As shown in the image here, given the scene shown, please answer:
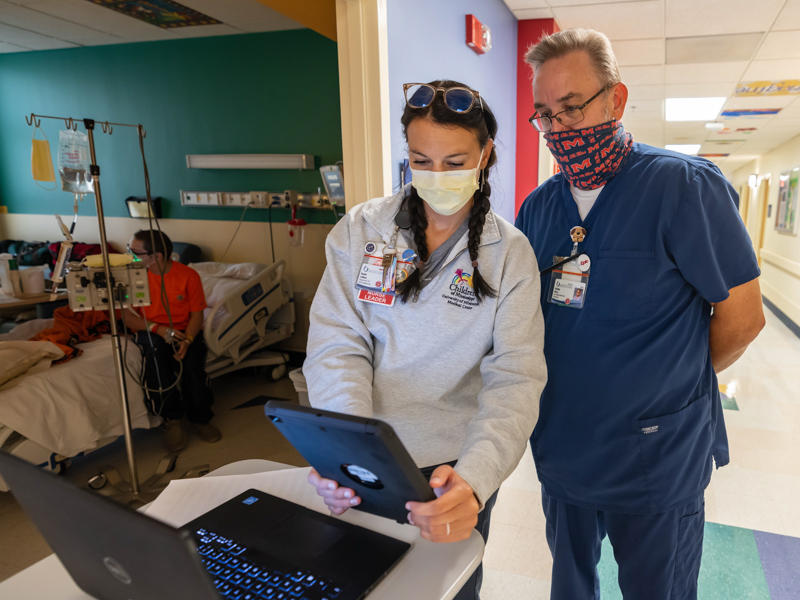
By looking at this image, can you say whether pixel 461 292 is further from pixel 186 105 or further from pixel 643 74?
pixel 643 74

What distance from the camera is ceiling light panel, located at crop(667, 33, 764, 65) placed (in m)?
4.18

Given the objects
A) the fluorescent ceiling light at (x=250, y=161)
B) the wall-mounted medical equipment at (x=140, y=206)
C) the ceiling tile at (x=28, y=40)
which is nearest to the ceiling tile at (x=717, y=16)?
the fluorescent ceiling light at (x=250, y=161)

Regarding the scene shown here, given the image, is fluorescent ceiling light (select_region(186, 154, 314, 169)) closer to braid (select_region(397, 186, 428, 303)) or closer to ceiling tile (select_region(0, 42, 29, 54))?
ceiling tile (select_region(0, 42, 29, 54))

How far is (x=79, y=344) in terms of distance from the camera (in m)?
3.17

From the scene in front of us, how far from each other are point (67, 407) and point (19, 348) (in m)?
0.36

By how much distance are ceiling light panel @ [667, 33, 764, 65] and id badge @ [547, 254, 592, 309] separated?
12.7ft

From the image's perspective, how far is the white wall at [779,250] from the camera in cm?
727

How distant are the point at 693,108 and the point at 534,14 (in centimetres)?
379

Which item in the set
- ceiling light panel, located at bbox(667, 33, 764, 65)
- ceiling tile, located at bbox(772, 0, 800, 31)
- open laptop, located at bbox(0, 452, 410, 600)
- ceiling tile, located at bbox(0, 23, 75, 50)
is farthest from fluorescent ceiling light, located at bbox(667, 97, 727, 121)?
open laptop, located at bbox(0, 452, 410, 600)

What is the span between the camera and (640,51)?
4.59 metres

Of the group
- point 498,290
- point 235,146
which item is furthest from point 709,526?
point 235,146

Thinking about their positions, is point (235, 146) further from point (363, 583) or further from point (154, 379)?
point (363, 583)

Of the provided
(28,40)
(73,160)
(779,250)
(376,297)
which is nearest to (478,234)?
(376,297)

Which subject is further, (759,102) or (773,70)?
(759,102)
